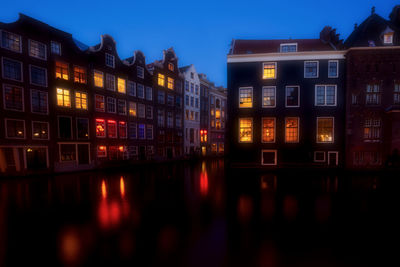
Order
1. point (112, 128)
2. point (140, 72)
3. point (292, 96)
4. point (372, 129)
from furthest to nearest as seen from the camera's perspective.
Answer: point (140, 72) < point (112, 128) < point (292, 96) < point (372, 129)

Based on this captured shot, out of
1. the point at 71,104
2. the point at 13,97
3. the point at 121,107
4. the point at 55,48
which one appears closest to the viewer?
the point at 13,97

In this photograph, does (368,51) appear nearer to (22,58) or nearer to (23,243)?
(23,243)

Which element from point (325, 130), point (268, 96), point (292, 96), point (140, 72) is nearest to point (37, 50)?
point (140, 72)

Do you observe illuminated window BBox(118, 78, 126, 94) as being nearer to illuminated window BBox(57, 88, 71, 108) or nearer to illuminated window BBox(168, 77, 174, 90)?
illuminated window BBox(57, 88, 71, 108)

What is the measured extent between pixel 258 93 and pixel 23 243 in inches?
828

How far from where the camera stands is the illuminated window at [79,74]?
2074cm

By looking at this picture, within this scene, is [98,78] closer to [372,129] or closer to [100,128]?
[100,128]

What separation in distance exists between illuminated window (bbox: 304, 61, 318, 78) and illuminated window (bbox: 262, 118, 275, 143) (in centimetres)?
635

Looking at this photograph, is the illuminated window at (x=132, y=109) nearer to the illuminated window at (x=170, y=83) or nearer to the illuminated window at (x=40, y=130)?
the illuminated window at (x=170, y=83)

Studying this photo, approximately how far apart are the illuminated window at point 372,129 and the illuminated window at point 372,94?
1947 millimetres

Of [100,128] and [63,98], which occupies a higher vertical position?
[63,98]

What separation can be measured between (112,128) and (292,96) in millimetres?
22990

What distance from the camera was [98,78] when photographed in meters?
22.7

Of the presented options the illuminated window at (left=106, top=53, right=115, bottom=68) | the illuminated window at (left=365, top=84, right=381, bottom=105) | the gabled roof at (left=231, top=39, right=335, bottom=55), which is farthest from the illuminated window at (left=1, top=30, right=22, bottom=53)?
the illuminated window at (left=365, top=84, right=381, bottom=105)
